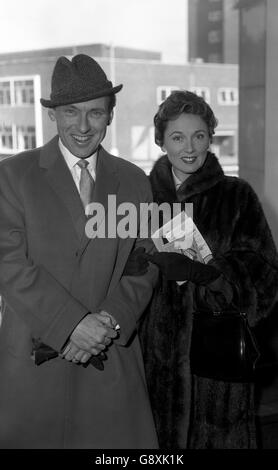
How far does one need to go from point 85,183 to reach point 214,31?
428cm

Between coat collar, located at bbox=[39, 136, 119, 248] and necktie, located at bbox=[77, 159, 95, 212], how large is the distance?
25 millimetres

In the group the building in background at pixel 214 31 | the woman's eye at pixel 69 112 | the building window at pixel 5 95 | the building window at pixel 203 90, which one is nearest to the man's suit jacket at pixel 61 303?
the woman's eye at pixel 69 112

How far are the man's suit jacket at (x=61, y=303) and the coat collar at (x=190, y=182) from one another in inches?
6.4

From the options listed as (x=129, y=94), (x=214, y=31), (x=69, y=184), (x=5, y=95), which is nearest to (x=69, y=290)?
(x=69, y=184)

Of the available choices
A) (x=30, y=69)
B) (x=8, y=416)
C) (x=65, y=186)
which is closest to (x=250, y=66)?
Result: (x=30, y=69)

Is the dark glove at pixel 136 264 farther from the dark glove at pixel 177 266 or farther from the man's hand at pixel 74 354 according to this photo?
the man's hand at pixel 74 354

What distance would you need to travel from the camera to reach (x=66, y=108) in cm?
164

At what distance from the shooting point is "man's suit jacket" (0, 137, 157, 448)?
1573 mm

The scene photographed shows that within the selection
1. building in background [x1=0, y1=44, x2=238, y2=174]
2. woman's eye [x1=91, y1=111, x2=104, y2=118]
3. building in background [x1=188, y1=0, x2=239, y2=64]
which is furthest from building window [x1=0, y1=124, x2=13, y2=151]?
woman's eye [x1=91, y1=111, x2=104, y2=118]

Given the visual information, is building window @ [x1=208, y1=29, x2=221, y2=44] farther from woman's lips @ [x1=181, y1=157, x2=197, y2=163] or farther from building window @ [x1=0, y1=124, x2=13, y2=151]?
woman's lips @ [x1=181, y1=157, x2=197, y2=163]

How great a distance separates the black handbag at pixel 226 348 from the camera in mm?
1827

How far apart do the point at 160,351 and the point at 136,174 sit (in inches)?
24.0

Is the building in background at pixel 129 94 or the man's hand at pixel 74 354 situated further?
the building in background at pixel 129 94

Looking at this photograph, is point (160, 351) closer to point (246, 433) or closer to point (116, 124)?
point (246, 433)
